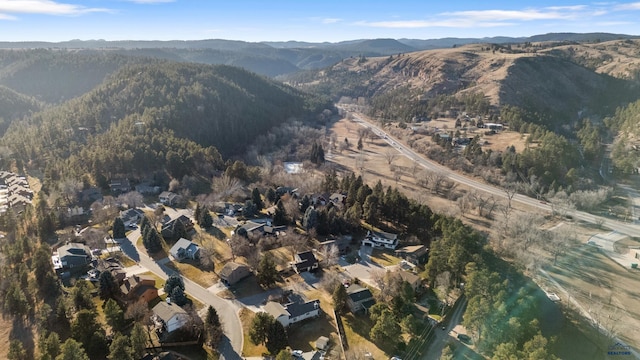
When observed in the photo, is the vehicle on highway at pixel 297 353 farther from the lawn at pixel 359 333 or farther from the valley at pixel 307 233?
the lawn at pixel 359 333

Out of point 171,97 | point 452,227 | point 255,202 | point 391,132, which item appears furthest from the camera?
point 391,132

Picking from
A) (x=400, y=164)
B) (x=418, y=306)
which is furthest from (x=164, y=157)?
(x=418, y=306)

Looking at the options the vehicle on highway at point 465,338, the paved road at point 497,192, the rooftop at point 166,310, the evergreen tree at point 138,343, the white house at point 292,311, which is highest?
the evergreen tree at point 138,343

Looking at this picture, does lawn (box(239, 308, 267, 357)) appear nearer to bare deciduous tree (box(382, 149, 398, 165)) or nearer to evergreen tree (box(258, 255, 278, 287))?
evergreen tree (box(258, 255, 278, 287))

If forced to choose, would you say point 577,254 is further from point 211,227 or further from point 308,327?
point 211,227

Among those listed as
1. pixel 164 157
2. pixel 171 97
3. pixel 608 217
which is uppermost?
pixel 171 97

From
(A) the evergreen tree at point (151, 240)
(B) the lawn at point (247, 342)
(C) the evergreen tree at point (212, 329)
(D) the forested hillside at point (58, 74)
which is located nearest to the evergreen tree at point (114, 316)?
(C) the evergreen tree at point (212, 329)
